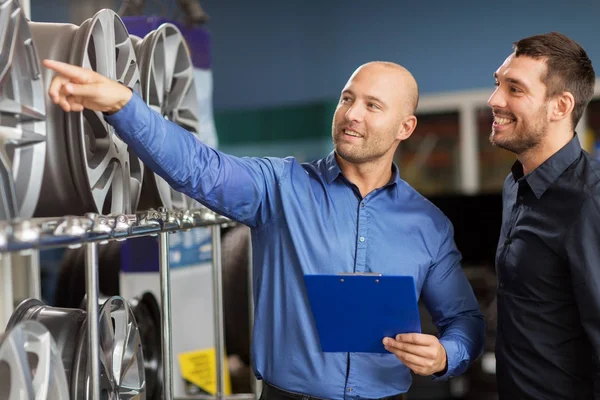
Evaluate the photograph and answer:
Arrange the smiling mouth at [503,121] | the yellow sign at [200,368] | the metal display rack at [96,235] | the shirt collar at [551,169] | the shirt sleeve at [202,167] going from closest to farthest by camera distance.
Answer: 1. the metal display rack at [96,235]
2. the shirt sleeve at [202,167]
3. the shirt collar at [551,169]
4. the smiling mouth at [503,121]
5. the yellow sign at [200,368]

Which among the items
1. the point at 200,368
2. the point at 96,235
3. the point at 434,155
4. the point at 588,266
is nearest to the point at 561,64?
the point at 588,266

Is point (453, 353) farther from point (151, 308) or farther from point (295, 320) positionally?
point (151, 308)

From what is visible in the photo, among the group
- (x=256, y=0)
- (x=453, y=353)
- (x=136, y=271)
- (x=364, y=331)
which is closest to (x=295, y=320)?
(x=364, y=331)

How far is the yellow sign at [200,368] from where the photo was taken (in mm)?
2912

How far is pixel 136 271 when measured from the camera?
9.30 ft

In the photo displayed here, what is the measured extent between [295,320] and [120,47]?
33.1 inches

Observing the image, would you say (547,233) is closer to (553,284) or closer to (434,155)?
(553,284)

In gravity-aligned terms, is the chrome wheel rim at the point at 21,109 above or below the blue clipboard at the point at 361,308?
above

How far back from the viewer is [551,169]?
2051mm

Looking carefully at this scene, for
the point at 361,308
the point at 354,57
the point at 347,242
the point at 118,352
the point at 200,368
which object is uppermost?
the point at 354,57

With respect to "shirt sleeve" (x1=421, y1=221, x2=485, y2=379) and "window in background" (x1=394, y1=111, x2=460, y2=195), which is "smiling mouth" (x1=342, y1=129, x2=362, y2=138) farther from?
"window in background" (x1=394, y1=111, x2=460, y2=195)

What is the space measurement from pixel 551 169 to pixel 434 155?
5163 millimetres

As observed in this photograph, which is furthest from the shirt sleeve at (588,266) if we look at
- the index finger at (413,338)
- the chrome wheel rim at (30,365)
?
Answer: the chrome wheel rim at (30,365)

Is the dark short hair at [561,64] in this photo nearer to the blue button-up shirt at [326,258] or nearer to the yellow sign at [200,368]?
the blue button-up shirt at [326,258]
